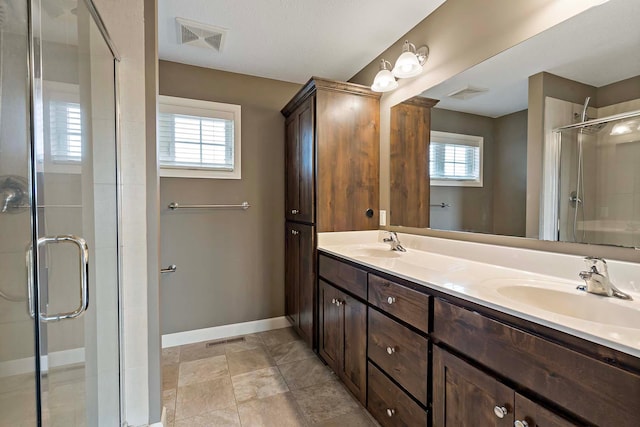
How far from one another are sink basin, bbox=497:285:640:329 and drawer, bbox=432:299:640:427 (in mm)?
239

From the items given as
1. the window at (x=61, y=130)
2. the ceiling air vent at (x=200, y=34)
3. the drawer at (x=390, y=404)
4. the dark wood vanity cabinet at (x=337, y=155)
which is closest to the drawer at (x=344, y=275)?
the dark wood vanity cabinet at (x=337, y=155)

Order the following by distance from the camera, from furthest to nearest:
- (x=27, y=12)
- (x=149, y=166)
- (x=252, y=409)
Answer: (x=252, y=409) < (x=149, y=166) < (x=27, y=12)

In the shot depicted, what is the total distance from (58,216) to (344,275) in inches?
53.8

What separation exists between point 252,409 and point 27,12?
2004 mm

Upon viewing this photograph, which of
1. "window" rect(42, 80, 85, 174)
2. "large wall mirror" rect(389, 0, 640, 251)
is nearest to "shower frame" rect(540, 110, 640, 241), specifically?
"large wall mirror" rect(389, 0, 640, 251)

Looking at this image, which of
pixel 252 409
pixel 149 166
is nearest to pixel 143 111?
pixel 149 166

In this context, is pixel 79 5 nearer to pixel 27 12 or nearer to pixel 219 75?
pixel 27 12

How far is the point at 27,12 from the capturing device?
0.94 metres

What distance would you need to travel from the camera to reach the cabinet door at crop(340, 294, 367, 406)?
152 cm

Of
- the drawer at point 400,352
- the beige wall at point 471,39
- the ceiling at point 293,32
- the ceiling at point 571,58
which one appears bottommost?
the drawer at point 400,352

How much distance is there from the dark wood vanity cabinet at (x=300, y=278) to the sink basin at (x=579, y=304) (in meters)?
1.31

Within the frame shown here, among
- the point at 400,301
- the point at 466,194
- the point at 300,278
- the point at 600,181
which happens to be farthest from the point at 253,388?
the point at 600,181

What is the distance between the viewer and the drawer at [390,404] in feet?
3.80

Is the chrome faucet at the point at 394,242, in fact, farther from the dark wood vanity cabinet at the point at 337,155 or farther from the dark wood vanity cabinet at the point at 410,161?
the dark wood vanity cabinet at the point at 337,155
